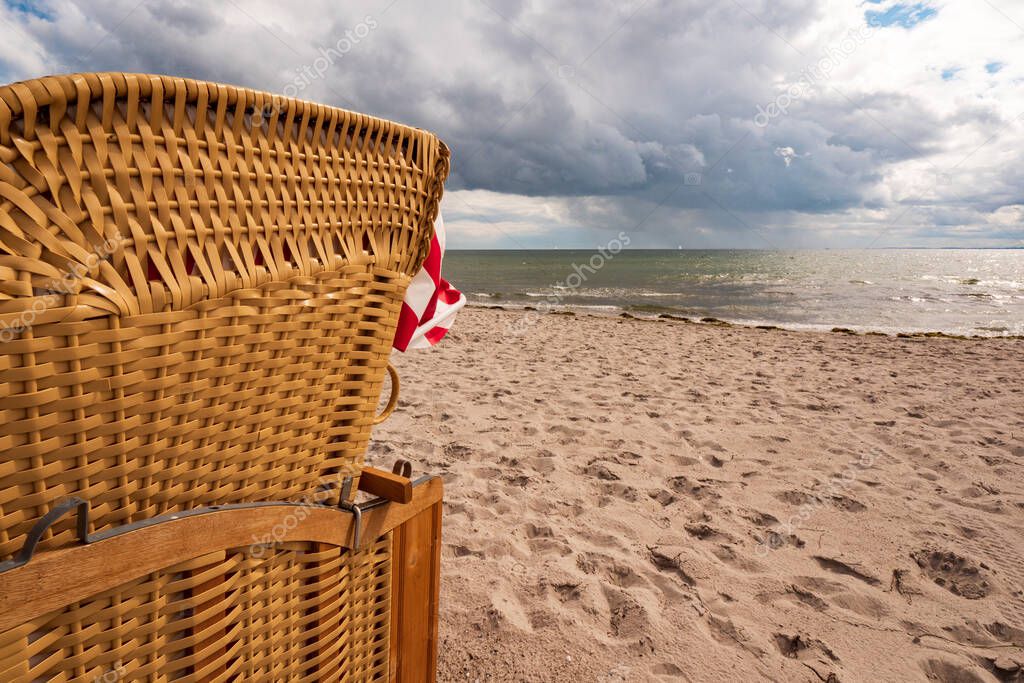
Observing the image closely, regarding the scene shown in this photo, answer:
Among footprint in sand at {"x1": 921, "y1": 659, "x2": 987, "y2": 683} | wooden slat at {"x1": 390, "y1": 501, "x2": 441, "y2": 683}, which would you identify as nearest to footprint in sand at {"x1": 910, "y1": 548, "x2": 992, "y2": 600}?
footprint in sand at {"x1": 921, "y1": 659, "x2": 987, "y2": 683}

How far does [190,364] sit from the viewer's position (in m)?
0.71

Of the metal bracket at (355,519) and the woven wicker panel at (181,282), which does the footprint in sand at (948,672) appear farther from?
the woven wicker panel at (181,282)

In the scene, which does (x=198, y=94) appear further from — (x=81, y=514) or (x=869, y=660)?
(x=869, y=660)

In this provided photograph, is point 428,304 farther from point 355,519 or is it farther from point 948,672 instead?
point 948,672

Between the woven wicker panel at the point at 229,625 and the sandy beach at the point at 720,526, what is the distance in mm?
1014

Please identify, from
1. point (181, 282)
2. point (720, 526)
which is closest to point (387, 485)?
point (181, 282)

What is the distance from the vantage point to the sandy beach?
79.8 inches

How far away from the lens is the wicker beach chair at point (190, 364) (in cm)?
57

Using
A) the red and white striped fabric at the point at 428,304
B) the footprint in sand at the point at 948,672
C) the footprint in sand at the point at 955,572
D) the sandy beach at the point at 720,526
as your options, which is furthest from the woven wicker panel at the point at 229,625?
the footprint in sand at the point at 955,572

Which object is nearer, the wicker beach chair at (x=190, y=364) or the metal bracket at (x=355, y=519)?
the wicker beach chair at (x=190, y=364)

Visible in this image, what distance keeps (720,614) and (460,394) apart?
329cm

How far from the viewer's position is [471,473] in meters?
3.43

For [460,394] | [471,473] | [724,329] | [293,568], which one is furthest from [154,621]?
[724,329]

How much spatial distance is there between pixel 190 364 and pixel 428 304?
1.73 feet
